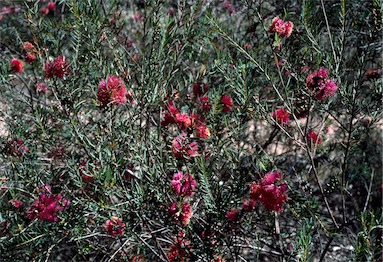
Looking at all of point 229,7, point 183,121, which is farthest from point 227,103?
point 229,7

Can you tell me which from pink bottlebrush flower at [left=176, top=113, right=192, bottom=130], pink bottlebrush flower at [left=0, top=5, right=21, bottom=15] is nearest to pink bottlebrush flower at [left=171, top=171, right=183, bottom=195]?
pink bottlebrush flower at [left=176, top=113, right=192, bottom=130]

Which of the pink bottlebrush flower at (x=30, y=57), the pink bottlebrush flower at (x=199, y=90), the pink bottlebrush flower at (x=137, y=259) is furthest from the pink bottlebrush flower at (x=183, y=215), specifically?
the pink bottlebrush flower at (x=30, y=57)

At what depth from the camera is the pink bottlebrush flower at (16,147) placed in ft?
5.95

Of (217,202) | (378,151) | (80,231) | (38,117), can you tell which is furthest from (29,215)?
(378,151)

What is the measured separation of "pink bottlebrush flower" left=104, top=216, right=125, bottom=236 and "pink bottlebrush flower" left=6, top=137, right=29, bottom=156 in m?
0.38

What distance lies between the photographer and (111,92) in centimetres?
159

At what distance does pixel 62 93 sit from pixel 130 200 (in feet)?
1.33

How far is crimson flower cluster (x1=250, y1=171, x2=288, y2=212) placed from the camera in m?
1.66

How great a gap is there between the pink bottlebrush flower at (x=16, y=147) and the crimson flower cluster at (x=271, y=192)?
792 mm

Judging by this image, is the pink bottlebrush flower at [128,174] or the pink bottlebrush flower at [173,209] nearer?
the pink bottlebrush flower at [173,209]

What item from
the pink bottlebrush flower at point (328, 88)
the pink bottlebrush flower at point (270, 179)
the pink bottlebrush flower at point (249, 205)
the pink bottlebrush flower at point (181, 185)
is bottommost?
the pink bottlebrush flower at point (249, 205)

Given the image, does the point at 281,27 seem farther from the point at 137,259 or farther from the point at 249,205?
the point at 137,259

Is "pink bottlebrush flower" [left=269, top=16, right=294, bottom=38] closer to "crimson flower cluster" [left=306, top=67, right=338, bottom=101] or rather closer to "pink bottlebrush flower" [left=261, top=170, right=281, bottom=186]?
"crimson flower cluster" [left=306, top=67, right=338, bottom=101]

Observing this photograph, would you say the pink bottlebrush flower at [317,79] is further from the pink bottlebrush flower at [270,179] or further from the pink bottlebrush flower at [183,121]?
the pink bottlebrush flower at [183,121]
